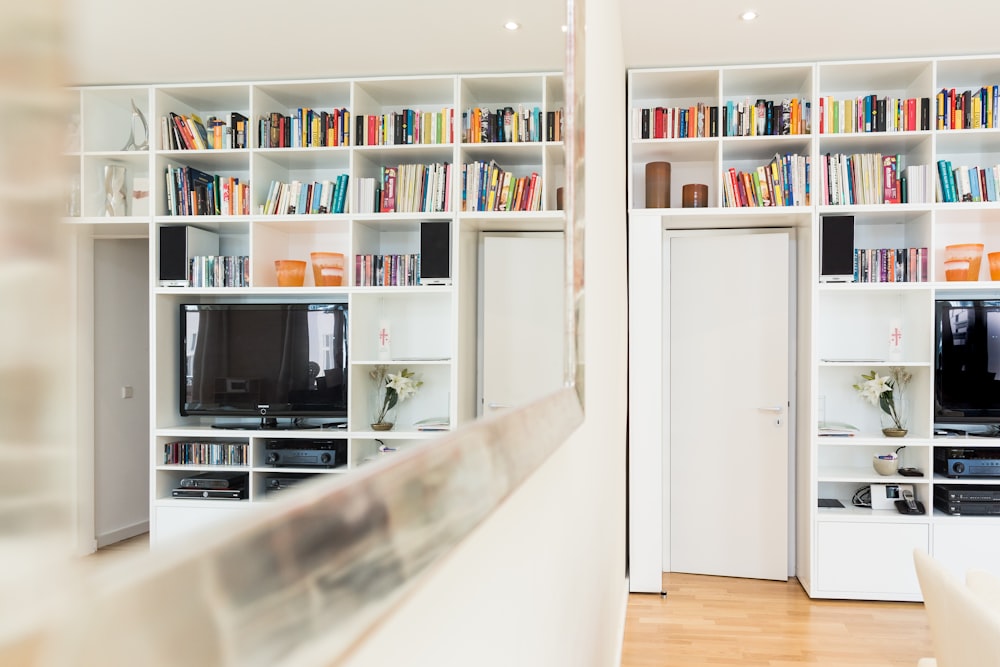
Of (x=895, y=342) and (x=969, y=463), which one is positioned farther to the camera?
(x=895, y=342)

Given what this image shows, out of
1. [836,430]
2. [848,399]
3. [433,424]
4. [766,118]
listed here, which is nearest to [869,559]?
[836,430]

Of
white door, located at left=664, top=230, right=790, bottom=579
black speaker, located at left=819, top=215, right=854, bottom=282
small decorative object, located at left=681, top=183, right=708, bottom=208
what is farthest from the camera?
white door, located at left=664, top=230, right=790, bottom=579

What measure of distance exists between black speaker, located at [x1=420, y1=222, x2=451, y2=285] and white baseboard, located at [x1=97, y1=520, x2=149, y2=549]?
0.82 feet

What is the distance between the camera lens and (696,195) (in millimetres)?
4188

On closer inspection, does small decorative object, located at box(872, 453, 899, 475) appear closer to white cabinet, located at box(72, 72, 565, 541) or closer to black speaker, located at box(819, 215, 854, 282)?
black speaker, located at box(819, 215, 854, 282)

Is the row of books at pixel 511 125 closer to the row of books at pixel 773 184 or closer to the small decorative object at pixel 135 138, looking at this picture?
the small decorative object at pixel 135 138

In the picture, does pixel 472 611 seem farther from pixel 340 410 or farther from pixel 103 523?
pixel 103 523

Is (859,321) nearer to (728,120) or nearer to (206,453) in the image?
(728,120)

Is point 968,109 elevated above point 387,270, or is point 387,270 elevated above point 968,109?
point 968,109

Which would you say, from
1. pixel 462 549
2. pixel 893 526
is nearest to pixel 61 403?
pixel 462 549

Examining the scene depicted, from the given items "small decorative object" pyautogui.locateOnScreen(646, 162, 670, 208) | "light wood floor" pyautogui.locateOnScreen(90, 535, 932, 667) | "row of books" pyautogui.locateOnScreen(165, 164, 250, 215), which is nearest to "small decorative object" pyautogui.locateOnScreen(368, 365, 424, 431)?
"row of books" pyautogui.locateOnScreen(165, 164, 250, 215)

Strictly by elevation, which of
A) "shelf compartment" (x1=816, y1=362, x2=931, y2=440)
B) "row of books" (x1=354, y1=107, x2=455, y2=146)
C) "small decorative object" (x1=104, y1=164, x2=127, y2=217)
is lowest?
"shelf compartment" (x1=816, y1=362, x2=931, y2=440)

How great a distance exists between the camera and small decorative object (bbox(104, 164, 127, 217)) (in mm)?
182

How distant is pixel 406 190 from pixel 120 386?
27cm
